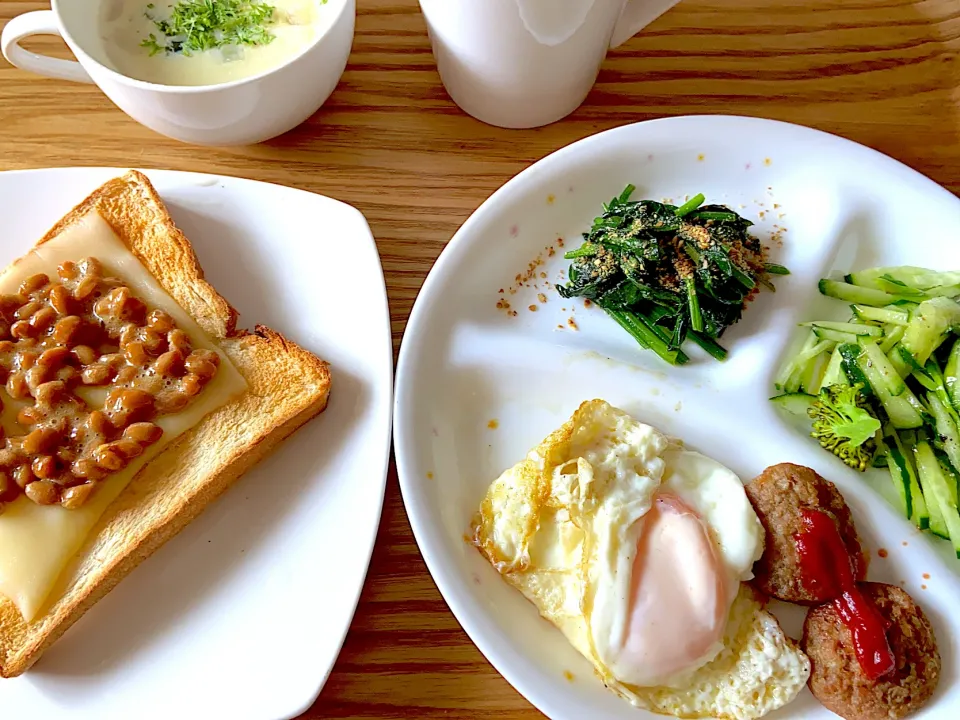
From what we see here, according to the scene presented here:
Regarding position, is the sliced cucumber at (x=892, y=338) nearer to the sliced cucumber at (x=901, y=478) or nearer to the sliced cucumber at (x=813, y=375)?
the sliced cucumber at (x=813, y=375)

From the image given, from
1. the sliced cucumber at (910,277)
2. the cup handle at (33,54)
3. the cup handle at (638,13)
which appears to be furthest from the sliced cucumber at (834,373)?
the cup handle at (33,54)

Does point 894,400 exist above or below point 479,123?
below

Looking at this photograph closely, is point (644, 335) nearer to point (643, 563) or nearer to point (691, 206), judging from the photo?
point (691, 206)

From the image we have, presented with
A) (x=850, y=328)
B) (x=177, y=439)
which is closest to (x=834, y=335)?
(x=850, y=328)

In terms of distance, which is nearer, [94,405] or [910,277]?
[94,405]

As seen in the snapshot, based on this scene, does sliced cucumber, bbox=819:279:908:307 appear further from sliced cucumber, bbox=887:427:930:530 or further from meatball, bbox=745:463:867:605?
meatball, bbox=745:463:867:605

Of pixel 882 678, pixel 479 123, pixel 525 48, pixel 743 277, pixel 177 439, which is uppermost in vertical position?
pixel 525 48
